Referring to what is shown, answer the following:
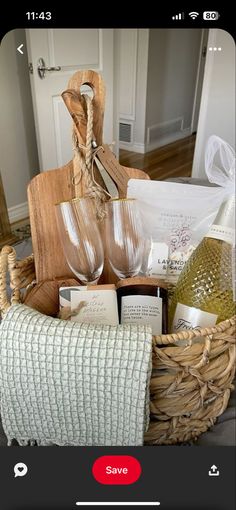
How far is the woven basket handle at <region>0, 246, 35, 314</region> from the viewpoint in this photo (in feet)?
1.23

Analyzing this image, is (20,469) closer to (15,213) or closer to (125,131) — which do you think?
(15,213)

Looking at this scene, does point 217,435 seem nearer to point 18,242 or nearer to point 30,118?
point 18,242

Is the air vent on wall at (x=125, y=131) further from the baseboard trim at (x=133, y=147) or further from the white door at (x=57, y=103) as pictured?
the white door at (x=57, y=103)

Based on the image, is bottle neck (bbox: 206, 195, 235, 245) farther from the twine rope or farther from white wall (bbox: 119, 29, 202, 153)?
white wall (bbox: 119, 29, 202, 153)

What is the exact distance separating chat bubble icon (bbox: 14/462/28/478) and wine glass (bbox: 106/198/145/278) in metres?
0.25

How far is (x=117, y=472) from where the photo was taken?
1.06ft

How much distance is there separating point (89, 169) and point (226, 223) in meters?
0.19

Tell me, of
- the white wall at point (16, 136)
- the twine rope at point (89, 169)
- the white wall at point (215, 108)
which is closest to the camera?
the twine rope at point (89, 169)

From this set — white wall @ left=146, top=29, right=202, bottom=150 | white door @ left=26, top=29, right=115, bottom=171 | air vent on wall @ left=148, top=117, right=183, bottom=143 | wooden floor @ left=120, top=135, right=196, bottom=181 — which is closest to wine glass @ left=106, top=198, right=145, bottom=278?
white door @ left=26, top=29, right=115, bottom=171

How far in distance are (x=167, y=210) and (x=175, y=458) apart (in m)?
0.28

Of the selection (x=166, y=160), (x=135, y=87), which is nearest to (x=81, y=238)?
(x=166, y=160)

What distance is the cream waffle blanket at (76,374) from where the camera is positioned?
11.8 inches

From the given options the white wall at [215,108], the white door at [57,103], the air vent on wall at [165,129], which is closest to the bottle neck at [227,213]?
the white door at [57,103]

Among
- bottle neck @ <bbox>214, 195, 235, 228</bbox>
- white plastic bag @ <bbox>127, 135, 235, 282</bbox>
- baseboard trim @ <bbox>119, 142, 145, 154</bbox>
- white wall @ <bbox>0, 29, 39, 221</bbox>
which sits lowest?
baseboard trim @ <bbox>119, 142, 145, 154</bbox>
